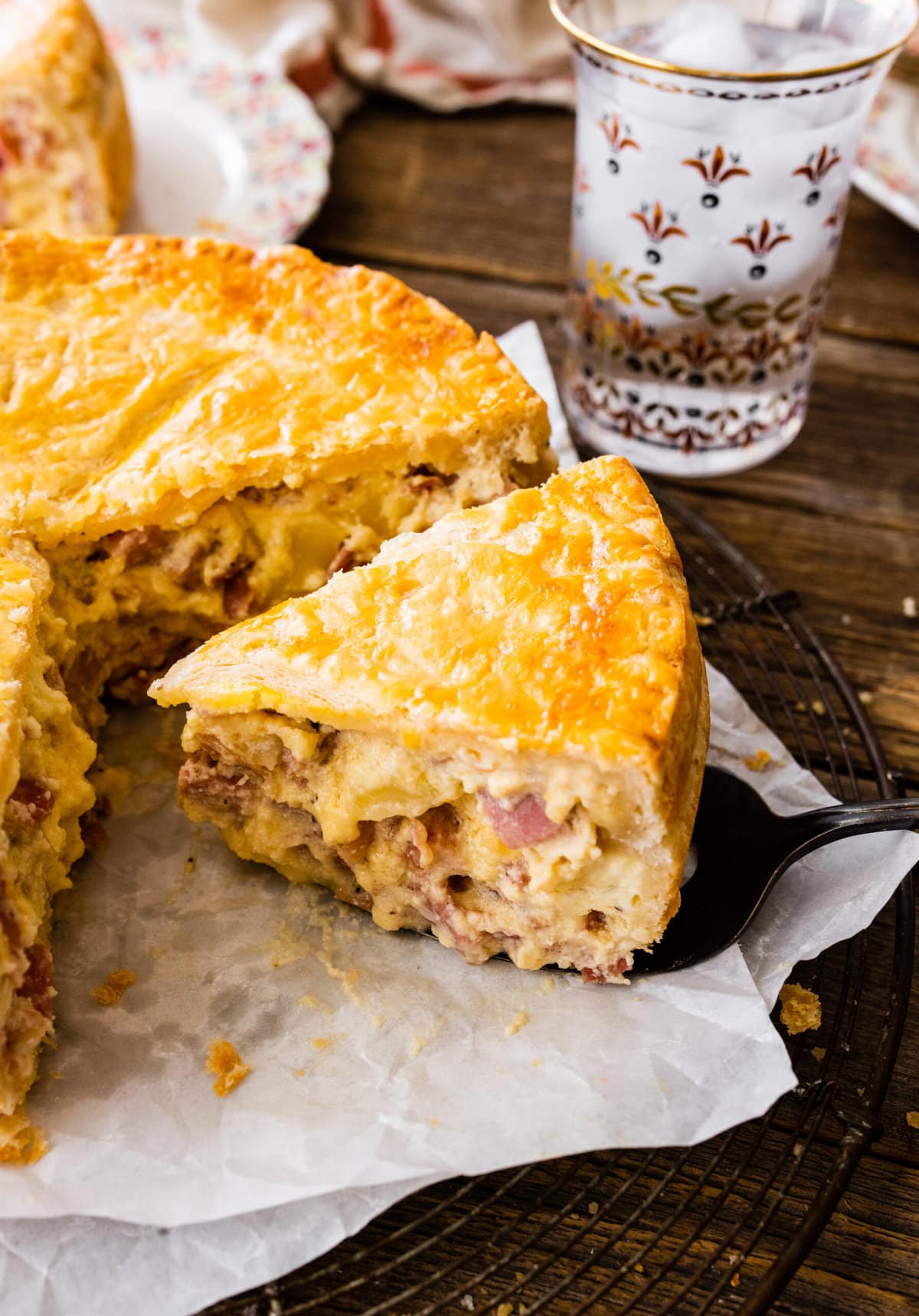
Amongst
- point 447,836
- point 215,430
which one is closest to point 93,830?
point 447,836

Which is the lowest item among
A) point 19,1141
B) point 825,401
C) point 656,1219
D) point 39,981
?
point 656,1219

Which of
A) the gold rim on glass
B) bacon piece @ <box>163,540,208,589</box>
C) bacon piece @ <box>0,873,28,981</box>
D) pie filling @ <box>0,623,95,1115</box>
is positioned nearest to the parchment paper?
pie filling @ <box>0,623,95,1115</box>

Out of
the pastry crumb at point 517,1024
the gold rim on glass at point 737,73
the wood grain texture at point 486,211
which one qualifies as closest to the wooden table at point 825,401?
the wood grain texture at point 486,211

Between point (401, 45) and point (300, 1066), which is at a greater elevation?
point (401, 45)

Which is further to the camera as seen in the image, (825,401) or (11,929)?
(825,401)

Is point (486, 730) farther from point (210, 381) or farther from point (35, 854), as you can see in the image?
point (210, 381)

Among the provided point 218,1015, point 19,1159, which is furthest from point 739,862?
point 19,1159

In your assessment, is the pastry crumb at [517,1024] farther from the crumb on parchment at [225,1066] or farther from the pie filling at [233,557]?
the pie filling at [233,557]
